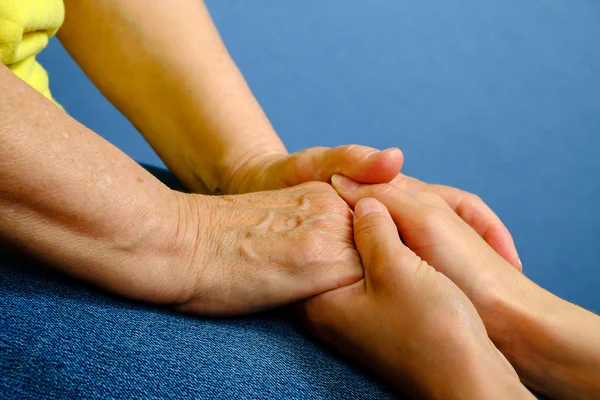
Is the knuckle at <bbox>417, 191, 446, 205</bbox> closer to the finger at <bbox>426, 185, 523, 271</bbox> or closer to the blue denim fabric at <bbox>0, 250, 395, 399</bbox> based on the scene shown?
the finger at <bbox>426, 185, 523, 271</bbox>

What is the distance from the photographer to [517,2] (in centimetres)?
201

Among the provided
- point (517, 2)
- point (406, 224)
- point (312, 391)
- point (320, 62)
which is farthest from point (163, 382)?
point (517, 2)

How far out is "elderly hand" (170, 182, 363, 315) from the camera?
59cm

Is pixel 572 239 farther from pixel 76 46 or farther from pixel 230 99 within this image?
pixel 76 46

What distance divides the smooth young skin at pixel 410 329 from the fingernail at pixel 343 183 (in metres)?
0.14

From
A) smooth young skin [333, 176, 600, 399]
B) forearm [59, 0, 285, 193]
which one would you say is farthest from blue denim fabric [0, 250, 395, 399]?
forearm [59, 0, 285, 193]

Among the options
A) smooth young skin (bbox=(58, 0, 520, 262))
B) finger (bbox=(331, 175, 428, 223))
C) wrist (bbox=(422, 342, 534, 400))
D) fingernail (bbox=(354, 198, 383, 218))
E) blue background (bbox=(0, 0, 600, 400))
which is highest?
blue background (bbox=(0, 0, 600, 400))

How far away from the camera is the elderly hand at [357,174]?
30.7 inches

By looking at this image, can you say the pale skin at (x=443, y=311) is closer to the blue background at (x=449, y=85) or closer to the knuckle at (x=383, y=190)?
the knuckle at (x=383, y=190)

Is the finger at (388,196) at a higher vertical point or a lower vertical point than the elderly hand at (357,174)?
lower

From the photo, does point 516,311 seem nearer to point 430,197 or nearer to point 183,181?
point 430,197

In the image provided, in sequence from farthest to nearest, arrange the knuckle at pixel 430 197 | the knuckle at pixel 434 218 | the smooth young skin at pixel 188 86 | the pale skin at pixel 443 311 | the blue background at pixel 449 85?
the blue background at pixel 449 85 → the smooth young skin at pixel 188 86 → the knuckle at pixel 430 197 → the knuckle at pixel 434 218 → the pale skin at pixel 443 311

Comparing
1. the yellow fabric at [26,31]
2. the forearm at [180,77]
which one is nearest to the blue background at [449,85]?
the forearm at [180,77]

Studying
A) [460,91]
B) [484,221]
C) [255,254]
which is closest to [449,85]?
[460,91]
